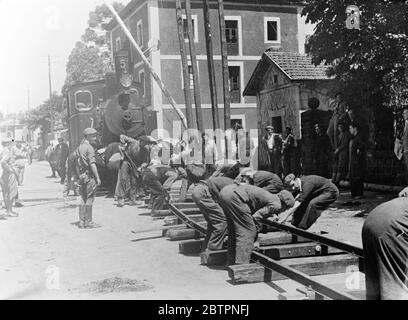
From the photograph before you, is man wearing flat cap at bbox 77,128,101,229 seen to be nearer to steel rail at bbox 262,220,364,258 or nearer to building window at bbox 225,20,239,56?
steel rail at bbox 262,220,364,258

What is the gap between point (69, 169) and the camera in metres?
15.0

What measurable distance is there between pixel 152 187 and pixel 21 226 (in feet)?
8.96

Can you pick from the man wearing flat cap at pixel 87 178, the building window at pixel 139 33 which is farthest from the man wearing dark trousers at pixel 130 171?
the building window at pixel 139 33

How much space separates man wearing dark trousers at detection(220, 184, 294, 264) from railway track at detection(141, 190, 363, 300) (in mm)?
187

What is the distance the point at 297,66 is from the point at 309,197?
10.3m

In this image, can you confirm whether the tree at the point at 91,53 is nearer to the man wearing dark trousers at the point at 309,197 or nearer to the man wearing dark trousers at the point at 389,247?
the man wearing dark trousers at the point at 309,197

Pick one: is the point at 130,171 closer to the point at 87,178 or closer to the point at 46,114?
the point at 87,178

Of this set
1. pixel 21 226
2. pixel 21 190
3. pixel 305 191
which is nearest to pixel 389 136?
pixel 305 191

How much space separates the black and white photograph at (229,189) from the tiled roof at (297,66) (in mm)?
68

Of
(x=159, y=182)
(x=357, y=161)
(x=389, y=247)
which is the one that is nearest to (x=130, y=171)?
(x=159, y=182)

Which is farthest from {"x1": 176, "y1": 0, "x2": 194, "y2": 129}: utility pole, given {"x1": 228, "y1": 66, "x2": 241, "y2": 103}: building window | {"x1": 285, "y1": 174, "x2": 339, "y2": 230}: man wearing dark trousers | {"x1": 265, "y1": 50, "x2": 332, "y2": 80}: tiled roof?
{"x1": 228, "y1": 66, "x2": 241, "y2": 103}: building window

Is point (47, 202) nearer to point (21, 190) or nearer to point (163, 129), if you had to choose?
point (21, 190)

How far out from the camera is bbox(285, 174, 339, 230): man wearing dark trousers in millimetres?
7383

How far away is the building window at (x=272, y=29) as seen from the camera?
23013 millimetres
